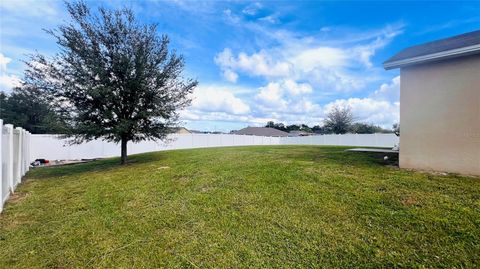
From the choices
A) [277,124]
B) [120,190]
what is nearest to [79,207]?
[120,190]

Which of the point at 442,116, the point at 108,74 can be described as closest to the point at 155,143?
the point at 108,74

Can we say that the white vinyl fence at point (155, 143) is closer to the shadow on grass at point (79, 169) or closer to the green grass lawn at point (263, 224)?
the shadow on grass at point (79, 169)

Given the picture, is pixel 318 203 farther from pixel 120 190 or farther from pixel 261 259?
pixel 120 190

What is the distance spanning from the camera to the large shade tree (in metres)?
9.42

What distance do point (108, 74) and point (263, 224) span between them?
29.0 ft

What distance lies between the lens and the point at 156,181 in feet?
22.9

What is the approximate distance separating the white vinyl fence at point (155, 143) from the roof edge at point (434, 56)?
412 inches

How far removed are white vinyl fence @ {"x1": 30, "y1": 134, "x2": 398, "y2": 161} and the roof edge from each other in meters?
10.5

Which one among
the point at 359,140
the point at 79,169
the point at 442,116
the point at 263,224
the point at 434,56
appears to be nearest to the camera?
the point at 263,224

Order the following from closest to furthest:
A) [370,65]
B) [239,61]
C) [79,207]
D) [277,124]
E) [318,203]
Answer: [318,203] → [79,207] → [370,65] → [239,61] → [277,124]

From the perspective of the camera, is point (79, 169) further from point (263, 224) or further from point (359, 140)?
point (359, 140)

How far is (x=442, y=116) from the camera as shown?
18.7 feet

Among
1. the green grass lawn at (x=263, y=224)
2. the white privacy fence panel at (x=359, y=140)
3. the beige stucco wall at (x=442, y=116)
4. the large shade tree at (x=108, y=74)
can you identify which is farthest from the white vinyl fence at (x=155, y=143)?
the beige stucco wall at (x=442, y=116)

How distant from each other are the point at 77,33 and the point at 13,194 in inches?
238
